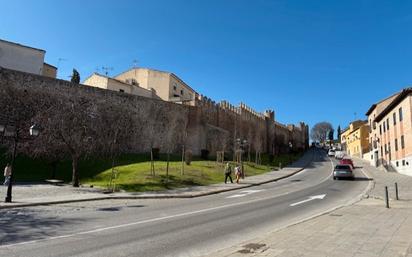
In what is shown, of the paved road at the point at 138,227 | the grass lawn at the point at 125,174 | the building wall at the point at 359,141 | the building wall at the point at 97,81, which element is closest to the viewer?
the paved road at the point at 138,227

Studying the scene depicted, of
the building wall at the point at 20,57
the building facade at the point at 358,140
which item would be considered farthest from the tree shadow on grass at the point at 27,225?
the building facade at the point at 358,140

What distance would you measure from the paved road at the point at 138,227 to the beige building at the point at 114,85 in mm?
44365

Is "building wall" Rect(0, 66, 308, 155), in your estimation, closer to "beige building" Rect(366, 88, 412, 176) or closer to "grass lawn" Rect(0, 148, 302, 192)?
"grass lawn" Rect(0, 148, 302, 192)

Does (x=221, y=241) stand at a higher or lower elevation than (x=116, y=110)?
lower

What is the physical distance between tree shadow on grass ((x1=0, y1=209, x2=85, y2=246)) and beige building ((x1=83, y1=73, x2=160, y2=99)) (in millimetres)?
46619

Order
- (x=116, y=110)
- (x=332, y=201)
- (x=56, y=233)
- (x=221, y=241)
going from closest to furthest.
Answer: (x=221, y=241) → (x=56, y=233) → (x=332, y=201) → (x=116, y=110)

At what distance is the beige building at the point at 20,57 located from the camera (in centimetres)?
4725

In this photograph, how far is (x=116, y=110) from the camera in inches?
1671

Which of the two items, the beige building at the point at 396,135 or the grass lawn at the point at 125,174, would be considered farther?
the beige building at the point at 396,135

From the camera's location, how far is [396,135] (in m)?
43.2

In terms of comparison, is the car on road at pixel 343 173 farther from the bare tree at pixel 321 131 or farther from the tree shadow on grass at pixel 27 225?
the bare tree at pixel 321 131

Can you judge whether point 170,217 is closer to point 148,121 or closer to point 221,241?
point 221,241

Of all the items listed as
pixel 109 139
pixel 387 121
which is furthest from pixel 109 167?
pixel 387 121

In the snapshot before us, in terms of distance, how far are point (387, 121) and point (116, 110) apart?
33.5 m
